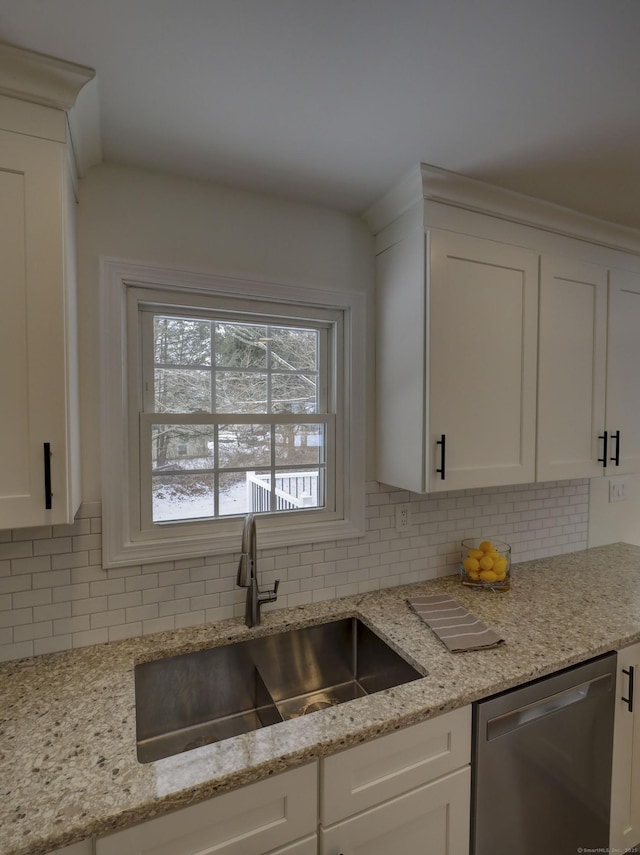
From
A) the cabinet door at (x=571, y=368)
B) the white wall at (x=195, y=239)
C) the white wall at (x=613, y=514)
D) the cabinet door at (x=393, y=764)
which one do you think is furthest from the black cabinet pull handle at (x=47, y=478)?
the white wall at (x=613, y=514)

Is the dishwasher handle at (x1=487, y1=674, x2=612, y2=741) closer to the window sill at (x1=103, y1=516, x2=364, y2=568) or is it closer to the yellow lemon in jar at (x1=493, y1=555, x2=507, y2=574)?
the yellow lemon in jar at (x1=493, y1=555, x2=507, y2=574)

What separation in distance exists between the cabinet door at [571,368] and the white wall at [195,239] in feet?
2.29

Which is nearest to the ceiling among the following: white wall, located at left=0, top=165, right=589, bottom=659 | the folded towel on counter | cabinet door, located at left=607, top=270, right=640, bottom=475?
white wall, located at left=0, top=165, right=589, bottom=659

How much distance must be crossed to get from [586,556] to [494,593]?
2.67 ft

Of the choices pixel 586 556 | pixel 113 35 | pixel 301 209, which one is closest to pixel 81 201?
pixel 113 35

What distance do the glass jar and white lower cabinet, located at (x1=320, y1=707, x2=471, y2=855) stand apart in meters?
0.71

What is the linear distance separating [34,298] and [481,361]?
1.39m

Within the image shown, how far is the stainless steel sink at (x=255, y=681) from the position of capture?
1273 mm

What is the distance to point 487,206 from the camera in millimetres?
1519

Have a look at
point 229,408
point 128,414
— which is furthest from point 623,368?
point 128,414

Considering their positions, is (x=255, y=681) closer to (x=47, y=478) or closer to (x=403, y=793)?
(x=403, y=793)

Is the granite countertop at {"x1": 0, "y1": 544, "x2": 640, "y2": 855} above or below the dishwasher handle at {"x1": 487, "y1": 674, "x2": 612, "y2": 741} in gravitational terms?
above

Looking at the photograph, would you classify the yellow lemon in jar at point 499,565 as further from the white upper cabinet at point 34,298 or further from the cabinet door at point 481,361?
the white upper cabinet at point 34,298

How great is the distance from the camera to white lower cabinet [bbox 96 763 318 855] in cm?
81
